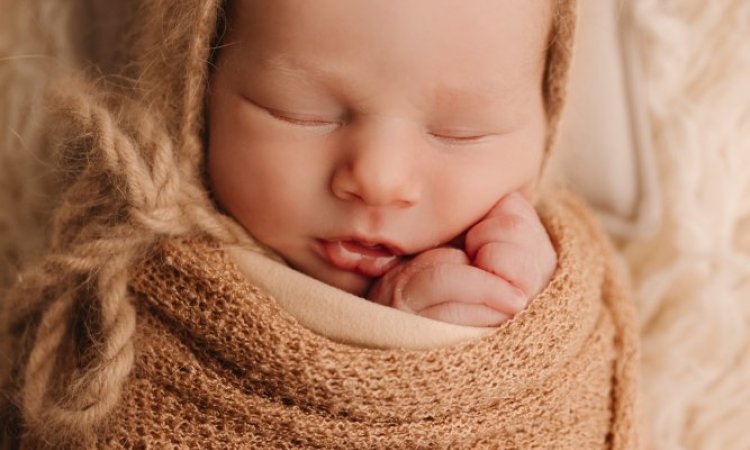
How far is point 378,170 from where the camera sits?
917mm

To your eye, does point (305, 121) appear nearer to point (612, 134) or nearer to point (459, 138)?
Answer: point (459, 138)

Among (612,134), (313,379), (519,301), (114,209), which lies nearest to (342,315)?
(313,379)

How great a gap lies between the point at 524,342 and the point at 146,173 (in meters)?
0.47

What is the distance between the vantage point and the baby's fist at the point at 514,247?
3.19 ft

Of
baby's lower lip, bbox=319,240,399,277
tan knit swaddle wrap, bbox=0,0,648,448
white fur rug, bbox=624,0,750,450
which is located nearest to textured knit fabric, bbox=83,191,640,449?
tan knit swaddle wrap, bbox=0,0,648,448

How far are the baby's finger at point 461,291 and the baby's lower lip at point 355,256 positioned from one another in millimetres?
63

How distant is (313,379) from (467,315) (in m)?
0.19

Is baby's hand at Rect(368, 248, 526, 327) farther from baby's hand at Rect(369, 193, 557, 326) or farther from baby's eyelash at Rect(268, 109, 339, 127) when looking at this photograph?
baby's eyelash at Rect(268, 109, 339, 127)

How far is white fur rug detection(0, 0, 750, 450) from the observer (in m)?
1.25

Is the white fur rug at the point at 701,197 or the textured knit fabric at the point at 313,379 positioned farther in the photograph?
the white fur rug at the point at 701,197

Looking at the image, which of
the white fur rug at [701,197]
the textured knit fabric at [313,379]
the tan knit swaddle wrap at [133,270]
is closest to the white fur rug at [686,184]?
the white fur rug at [701,197]

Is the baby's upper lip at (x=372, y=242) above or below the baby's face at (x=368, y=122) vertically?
below

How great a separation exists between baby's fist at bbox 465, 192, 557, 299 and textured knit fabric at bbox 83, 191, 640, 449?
2 centimetres

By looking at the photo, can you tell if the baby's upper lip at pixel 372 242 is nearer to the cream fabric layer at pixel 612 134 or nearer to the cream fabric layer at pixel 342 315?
the cream fabric layer at pixel 342 315
